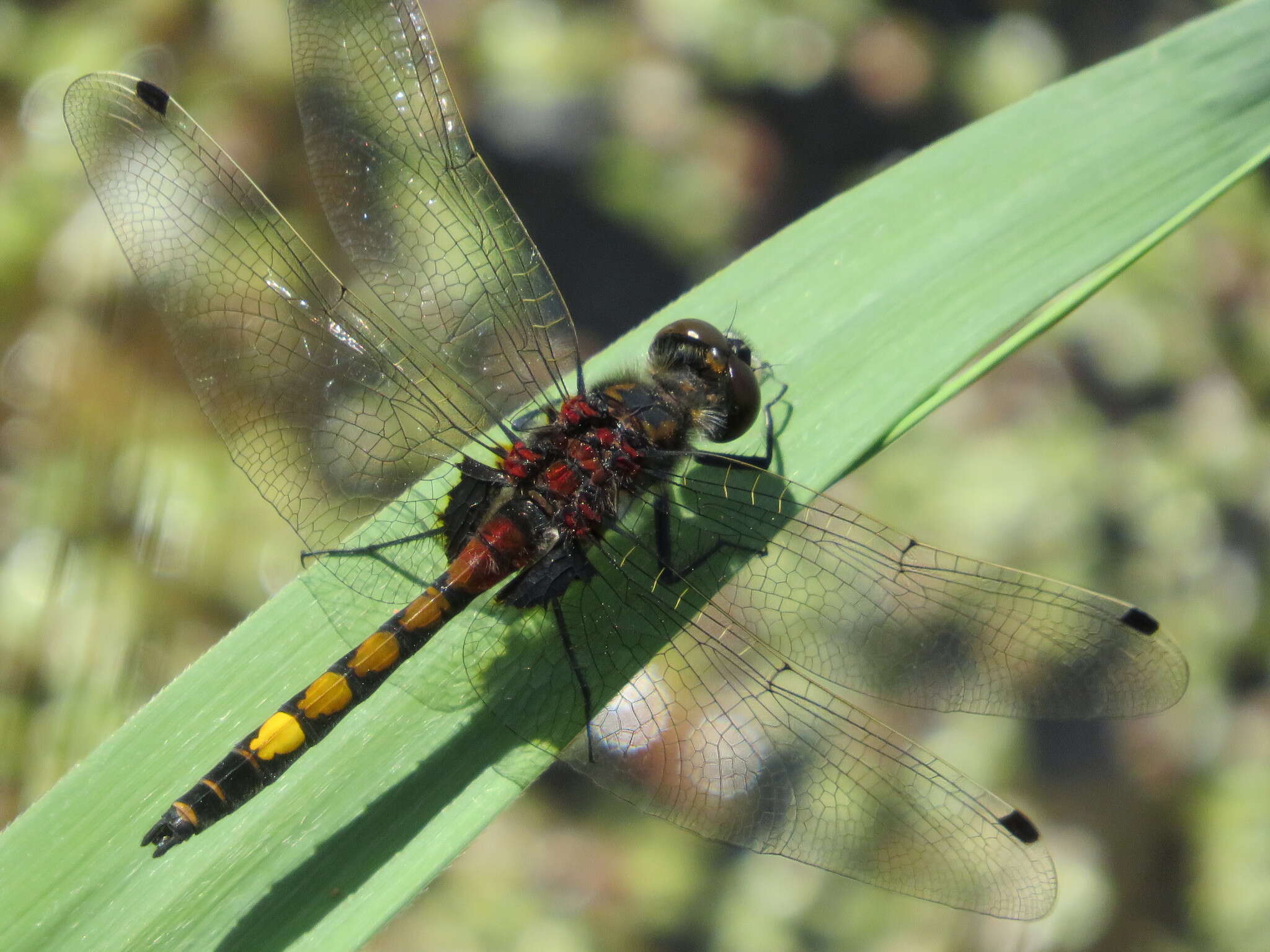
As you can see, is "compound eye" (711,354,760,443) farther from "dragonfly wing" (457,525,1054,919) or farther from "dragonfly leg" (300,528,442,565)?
"dragonfly leg" (300,528,442,565)

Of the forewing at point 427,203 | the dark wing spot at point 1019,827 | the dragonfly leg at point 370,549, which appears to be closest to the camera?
the dark wing spot at point 1019,827

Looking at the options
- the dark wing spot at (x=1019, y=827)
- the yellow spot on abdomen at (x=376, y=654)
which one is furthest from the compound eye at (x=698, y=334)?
the dark wing spot at (x=1019, y=827)

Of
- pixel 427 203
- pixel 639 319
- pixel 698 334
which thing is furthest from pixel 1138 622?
pixel 639 319

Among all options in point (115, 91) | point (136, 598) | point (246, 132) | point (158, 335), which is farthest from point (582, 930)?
point (246, 132)

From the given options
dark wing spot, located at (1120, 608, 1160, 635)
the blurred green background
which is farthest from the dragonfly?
the blurred green background

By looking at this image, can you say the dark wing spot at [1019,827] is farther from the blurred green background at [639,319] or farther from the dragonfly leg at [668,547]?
the blurred green background at [639,319]

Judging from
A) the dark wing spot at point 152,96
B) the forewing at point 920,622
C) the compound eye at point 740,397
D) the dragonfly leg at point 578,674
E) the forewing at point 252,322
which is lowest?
the forewing at point 920,622

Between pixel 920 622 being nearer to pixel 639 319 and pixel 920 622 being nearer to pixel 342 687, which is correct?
pixel 342 687
